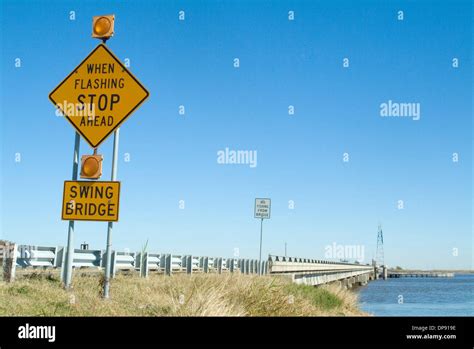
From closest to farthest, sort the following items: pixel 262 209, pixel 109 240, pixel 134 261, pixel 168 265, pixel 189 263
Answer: pixel 109 240, pixel 134 261, pixel 168 265, pixel 189 263, pixel 262 209

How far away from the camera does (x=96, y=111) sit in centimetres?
1139

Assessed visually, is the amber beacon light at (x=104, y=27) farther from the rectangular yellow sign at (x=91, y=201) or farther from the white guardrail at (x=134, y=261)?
the white guardrail at (x=134, y=261)

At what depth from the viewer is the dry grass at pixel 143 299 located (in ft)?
27.7

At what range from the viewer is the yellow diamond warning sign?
11289 millimetres

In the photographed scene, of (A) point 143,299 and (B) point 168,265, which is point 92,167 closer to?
(A) point 143,299

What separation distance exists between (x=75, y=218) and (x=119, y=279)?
4.34m

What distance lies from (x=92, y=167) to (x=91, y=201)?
Result: 0.69 m

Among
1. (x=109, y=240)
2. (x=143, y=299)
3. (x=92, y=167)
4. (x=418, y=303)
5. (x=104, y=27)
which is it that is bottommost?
(x=418, y=303)

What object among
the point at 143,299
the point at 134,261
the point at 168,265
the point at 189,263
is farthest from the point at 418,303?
the point at 143,299

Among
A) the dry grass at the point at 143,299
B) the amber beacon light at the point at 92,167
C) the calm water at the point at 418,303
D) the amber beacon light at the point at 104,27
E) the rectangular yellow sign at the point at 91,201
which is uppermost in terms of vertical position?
the amber beacon light at the point at 104,27

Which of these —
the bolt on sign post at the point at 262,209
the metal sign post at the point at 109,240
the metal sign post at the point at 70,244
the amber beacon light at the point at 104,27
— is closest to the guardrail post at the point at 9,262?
the metal sign post at the point at 70,244

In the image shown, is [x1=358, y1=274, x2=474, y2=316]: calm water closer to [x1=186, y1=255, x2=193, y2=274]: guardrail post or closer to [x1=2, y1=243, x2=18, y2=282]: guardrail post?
[x1=186, y1=255, x2=193, y2=274]: guardrail post
